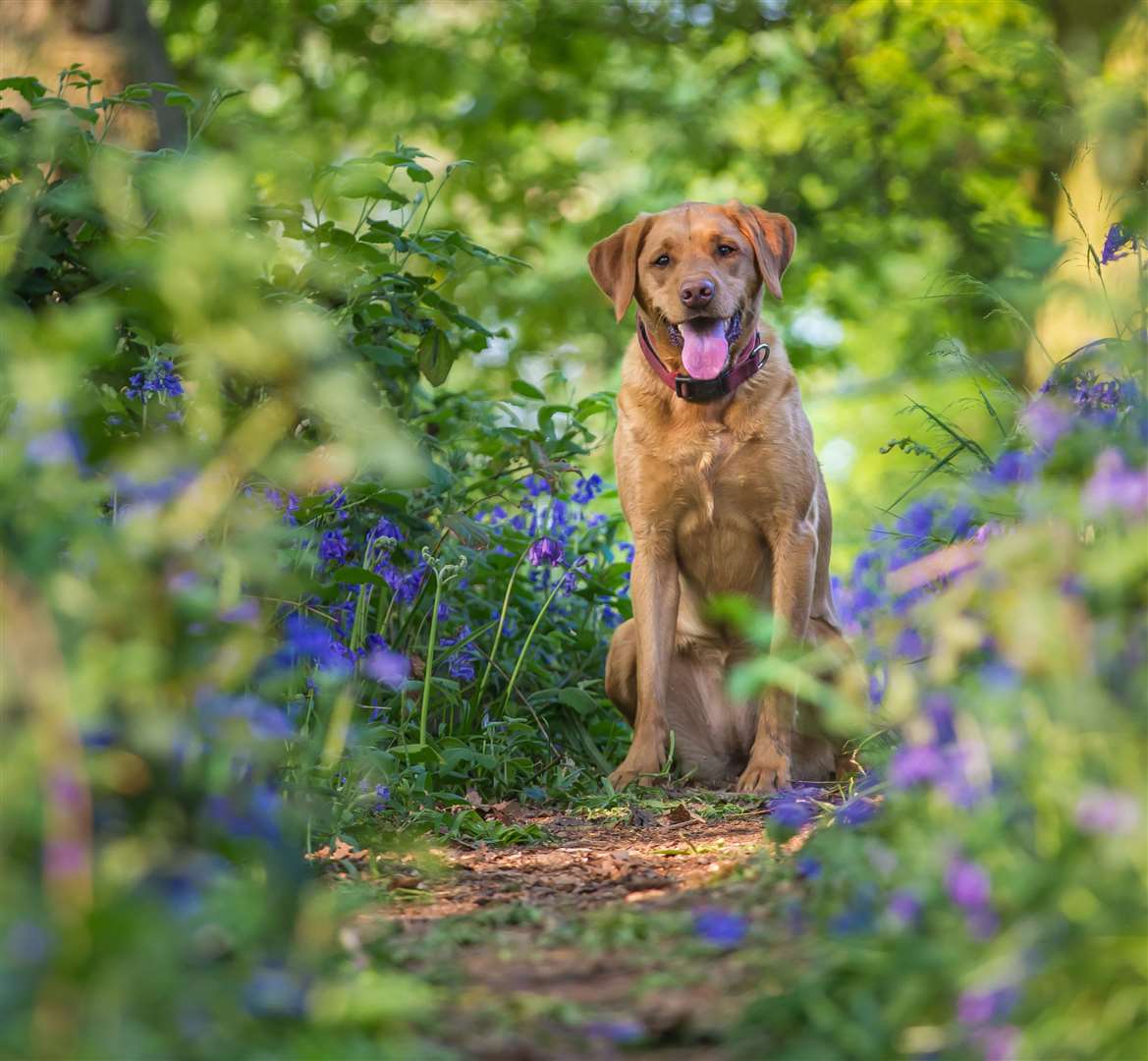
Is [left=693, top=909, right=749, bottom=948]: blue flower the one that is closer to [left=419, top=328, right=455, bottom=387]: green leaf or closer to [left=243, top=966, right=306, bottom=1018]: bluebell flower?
A: [left=243, top=966, right=306, bottom=1018]: bluebell flower

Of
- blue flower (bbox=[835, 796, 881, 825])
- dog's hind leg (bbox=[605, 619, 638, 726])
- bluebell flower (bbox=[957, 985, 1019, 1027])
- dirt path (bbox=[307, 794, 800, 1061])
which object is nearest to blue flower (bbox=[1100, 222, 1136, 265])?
blue flower (bbox=[835, 796, 881, 825])

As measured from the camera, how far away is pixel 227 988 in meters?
1.51

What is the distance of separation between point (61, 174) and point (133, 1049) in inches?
155

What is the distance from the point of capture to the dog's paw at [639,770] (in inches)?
173

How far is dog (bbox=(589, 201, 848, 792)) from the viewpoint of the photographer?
14.8ft

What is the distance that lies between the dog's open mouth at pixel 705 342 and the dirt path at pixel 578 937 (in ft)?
5.21

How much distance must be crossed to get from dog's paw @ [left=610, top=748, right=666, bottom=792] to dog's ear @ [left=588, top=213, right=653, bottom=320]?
140 centimetres

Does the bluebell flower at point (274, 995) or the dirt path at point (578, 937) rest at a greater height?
the bluebell flower at point (274, 995)

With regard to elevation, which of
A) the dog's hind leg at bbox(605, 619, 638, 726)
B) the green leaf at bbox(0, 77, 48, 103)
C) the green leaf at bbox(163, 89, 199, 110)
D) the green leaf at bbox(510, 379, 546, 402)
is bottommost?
the dog's hind leg at bbox(605, 619, 638, 726)

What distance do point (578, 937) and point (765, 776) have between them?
2.21m

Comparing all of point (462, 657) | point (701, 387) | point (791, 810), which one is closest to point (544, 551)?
point (462, 657)

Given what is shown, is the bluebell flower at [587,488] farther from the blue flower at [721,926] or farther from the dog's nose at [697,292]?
the blue flower at [721,926]

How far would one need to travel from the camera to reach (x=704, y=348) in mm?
4543

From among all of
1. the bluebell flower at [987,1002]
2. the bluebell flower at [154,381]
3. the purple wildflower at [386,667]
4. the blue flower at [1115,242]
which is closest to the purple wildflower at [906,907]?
the bluebell flower at [987,1002]
